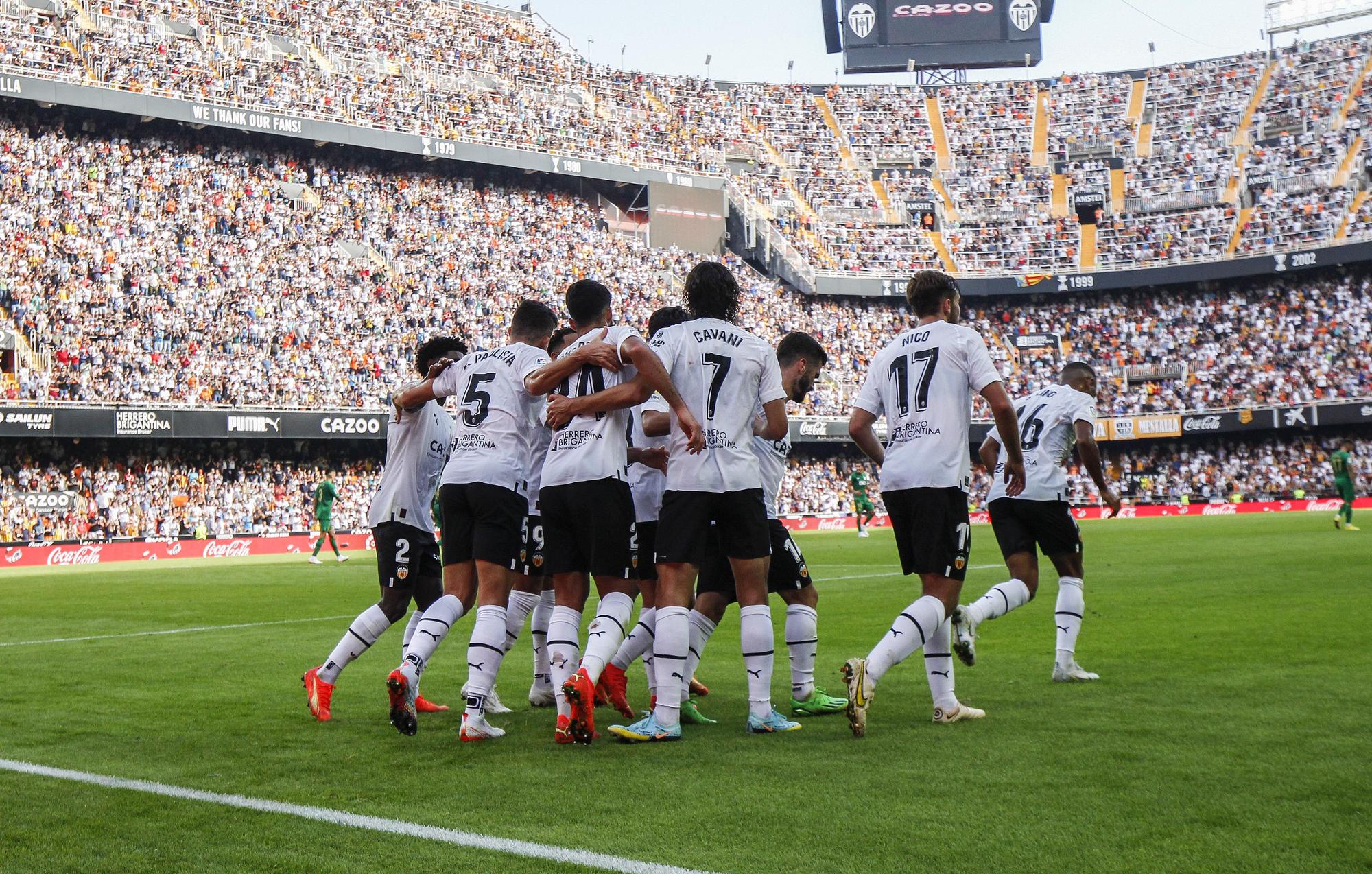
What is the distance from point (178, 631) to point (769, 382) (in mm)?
9380

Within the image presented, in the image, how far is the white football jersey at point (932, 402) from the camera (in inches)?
282

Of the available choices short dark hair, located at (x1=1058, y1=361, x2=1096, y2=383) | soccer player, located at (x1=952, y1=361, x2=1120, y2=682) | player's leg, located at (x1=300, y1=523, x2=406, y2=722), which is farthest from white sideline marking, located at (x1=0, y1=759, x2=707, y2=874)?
short dark hair, located at (x1=1058, y1=361, x2=1096, y2=383)

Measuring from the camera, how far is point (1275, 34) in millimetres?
63219

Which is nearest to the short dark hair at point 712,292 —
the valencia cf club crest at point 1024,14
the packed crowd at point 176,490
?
the packed crowd at point 176,490

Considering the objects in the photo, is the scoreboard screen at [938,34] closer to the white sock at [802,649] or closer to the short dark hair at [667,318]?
the short dark hair at [667,318]

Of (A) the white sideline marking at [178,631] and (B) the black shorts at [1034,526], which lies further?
(A) the white sideline marking at [178,631]

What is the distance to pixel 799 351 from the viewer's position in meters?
7.91

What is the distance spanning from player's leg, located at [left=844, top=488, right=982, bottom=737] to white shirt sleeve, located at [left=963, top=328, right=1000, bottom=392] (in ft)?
2.13

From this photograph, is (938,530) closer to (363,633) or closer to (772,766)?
(772,766)

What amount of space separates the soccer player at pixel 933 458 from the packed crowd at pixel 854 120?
4044 cm

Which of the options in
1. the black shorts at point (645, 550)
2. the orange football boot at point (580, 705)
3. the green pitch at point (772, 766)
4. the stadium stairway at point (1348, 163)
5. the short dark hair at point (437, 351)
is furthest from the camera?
the stadium stairway at point (1348, 163)

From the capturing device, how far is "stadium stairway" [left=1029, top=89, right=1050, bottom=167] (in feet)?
202

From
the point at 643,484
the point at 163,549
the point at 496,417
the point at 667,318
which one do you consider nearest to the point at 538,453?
the point at 496,417

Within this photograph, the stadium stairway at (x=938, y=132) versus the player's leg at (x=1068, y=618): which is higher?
the stadium stairway at (x=938, y=132)
